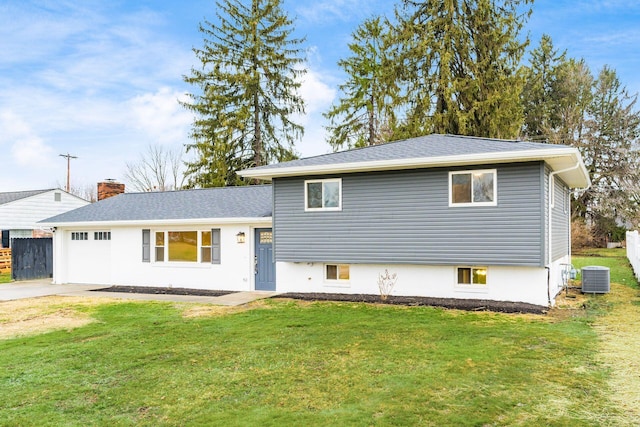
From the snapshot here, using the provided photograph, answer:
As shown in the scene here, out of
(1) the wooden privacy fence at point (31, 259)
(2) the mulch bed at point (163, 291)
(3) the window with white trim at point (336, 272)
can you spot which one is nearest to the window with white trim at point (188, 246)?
(2) the mulch bed at point (163, 291)

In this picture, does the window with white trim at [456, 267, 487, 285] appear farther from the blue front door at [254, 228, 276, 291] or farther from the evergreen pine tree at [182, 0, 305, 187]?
the evergreen pine tree at [182, 0, 305, 187]

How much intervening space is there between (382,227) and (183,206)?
764 centimetres

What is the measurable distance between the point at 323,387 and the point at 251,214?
905cm

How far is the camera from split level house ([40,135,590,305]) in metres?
10.6

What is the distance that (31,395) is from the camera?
530 cm

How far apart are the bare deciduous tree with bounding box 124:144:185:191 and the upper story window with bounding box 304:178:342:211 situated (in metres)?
28.0

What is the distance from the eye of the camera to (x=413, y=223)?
1163 centimetres

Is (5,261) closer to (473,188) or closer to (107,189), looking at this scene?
(107,189)

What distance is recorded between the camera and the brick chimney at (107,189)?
70.3ft

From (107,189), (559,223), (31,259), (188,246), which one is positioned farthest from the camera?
(107,189)

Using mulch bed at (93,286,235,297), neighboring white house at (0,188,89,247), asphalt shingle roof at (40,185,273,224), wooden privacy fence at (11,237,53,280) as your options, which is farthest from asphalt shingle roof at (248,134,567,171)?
neighboring white house at (0,188,89,247)

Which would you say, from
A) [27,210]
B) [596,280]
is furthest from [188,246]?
[27,210]

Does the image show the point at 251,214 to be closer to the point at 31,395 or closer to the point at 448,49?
the point at 31,395

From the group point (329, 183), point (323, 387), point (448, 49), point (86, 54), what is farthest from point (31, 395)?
point (448, 49)
